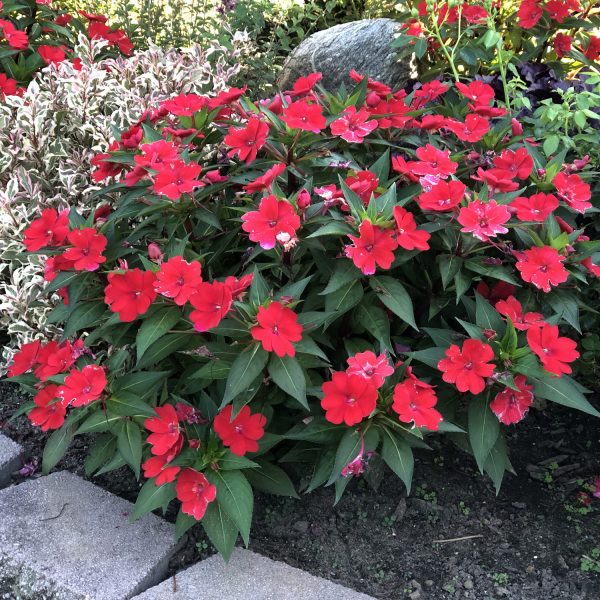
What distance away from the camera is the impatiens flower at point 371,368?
1.77 metres

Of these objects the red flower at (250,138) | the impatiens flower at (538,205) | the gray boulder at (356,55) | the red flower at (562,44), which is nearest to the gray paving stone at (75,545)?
the red flower at (250,138)

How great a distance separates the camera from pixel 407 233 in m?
1.88

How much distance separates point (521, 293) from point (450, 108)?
106cm

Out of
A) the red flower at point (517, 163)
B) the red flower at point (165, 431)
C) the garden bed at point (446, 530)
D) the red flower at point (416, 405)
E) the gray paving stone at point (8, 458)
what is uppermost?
the red flower at point (517, 163)

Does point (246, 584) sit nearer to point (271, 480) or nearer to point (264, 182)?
point (271, 480)

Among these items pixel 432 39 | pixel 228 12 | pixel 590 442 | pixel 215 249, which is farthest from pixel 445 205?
pixel 228 12

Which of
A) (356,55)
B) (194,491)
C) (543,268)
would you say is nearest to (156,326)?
(194,491)

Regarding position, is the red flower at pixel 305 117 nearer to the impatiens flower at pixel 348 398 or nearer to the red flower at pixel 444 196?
the red flower at pixel 444 196

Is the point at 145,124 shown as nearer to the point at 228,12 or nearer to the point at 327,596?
the point at 327,596

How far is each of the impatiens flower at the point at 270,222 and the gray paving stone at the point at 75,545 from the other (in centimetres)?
102

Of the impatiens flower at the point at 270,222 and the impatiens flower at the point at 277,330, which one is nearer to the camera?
the impatiens flower at the point at 277,330

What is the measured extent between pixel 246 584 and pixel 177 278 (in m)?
0.92

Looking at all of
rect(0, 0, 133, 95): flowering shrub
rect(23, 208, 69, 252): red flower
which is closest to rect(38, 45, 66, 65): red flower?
rect(0, 0, 133, 95): flowering shrub

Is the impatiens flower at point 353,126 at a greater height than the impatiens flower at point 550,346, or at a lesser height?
greater
